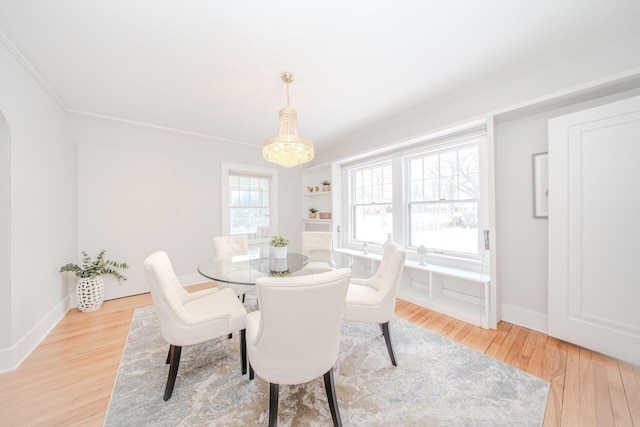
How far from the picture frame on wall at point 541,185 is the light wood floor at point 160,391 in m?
1.24

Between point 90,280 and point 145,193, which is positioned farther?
point 145,193

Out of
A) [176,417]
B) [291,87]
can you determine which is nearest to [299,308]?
[176,417]

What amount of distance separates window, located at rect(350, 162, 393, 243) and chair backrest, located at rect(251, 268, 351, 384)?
2846mm

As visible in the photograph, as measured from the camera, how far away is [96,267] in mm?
2971

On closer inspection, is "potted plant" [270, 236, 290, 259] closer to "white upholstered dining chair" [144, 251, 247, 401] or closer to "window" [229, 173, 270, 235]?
"white upholstered dining chair" [144, 251, 247, 401]

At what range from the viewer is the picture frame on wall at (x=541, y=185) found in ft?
7.37

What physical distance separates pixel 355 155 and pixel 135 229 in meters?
3.64

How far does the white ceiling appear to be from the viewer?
149 cm

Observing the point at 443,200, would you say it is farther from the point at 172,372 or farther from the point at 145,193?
the point at 145,193

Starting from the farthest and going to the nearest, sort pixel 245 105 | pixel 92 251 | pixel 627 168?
1. pixel 92 251
2. pixel 245 105
3. pixel 627 168

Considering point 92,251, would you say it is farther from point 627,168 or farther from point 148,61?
point 627,168

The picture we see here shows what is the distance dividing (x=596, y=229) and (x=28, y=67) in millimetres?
5186

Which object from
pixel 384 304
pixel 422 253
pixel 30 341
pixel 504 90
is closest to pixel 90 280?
pixel 30 341

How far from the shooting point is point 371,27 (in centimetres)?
163
